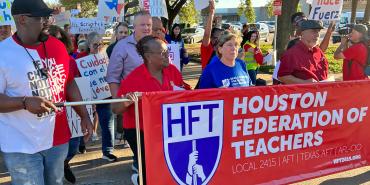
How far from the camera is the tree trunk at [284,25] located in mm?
17141

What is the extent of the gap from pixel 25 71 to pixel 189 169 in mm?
1540

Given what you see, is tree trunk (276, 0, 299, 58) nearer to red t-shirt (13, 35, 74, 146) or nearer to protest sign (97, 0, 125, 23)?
protest sign (97, 0, 125, 23)

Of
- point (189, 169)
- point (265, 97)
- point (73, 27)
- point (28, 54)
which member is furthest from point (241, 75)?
point (73, 27)

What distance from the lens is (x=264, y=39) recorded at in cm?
3878

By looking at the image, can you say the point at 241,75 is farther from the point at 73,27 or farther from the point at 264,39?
the point at 264,39

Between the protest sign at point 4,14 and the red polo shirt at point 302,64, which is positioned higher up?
the protest sign at point 4,14

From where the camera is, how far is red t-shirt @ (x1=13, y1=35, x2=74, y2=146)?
10.3 feet

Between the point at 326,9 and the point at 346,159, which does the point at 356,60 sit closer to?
the point at 326,9

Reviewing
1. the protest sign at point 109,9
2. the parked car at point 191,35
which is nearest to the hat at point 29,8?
the protest sign at point 109,9

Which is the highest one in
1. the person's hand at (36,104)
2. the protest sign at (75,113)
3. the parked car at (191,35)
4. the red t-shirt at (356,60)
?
the person's hand at (36,104)

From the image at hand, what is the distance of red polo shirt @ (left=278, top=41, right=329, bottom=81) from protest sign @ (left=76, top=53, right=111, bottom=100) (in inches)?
107

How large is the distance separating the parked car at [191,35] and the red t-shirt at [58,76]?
116 feet

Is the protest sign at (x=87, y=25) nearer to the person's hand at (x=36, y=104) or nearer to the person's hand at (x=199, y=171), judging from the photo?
the person's hand at (x=199, y=171)

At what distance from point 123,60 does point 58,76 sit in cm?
156
